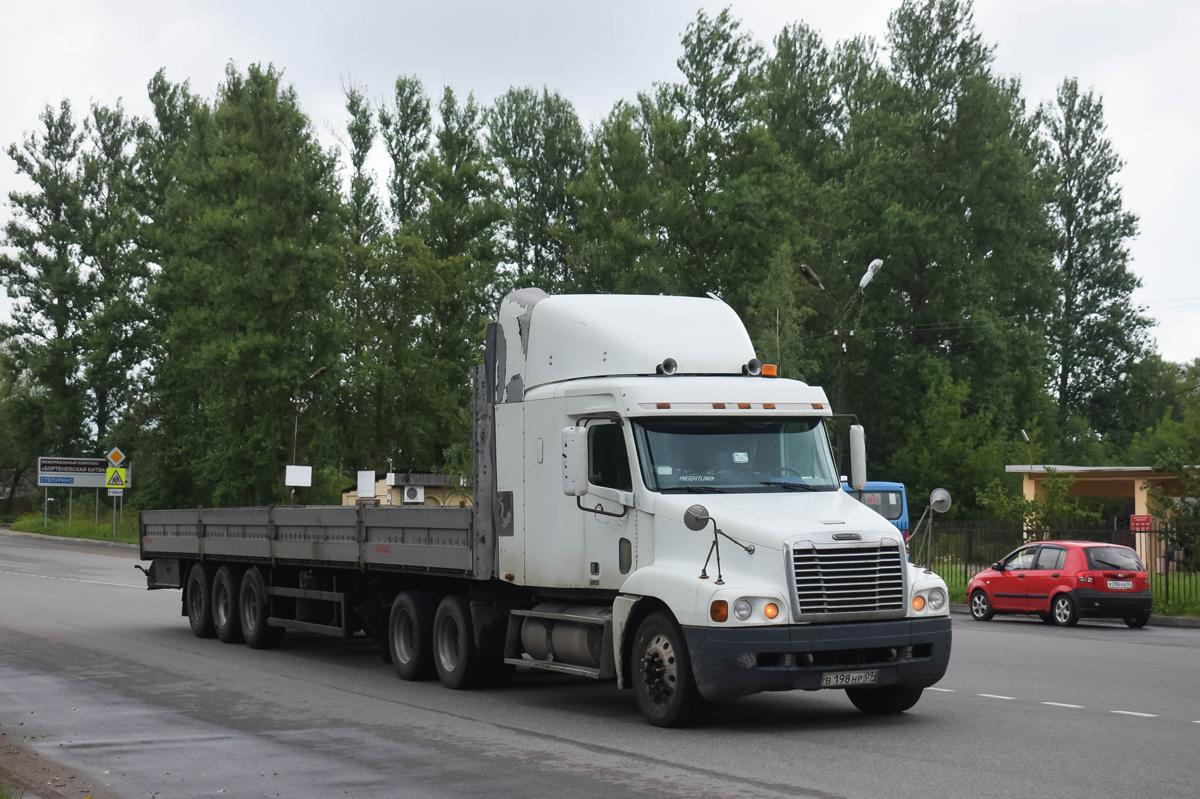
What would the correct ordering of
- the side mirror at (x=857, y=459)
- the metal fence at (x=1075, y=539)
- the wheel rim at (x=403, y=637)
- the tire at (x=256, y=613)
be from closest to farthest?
the side mirror at (x=857, y=459), the wheel rim at (x=403, y=637), the tire at (x=256, y=613), the metal fence at (x=1075, y=539)

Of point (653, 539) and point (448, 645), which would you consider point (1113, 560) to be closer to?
point (448, 645)

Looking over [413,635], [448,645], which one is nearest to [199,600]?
[413,635]

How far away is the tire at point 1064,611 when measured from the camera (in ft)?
82.8

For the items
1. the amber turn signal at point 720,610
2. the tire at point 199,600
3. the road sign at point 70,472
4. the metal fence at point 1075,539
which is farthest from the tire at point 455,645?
the road sign at point 70,472

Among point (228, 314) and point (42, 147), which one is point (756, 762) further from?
point (42, 147)

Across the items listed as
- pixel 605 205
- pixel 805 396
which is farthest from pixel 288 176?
pixel 805 396

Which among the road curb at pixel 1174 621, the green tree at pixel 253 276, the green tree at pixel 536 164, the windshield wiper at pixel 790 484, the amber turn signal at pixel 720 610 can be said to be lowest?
the road curb at pixel 1174 621

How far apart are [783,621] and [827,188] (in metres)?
58.5

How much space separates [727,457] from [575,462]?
1.26 m

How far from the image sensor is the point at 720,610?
10703 millimetres

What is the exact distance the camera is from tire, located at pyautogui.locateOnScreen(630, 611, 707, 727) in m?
11.0

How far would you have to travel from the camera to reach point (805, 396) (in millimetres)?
12328

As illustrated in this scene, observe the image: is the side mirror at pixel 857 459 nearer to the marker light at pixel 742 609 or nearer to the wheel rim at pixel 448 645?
the marker light at pixel 742 609

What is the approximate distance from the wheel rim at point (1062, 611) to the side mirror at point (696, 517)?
16545 mm
